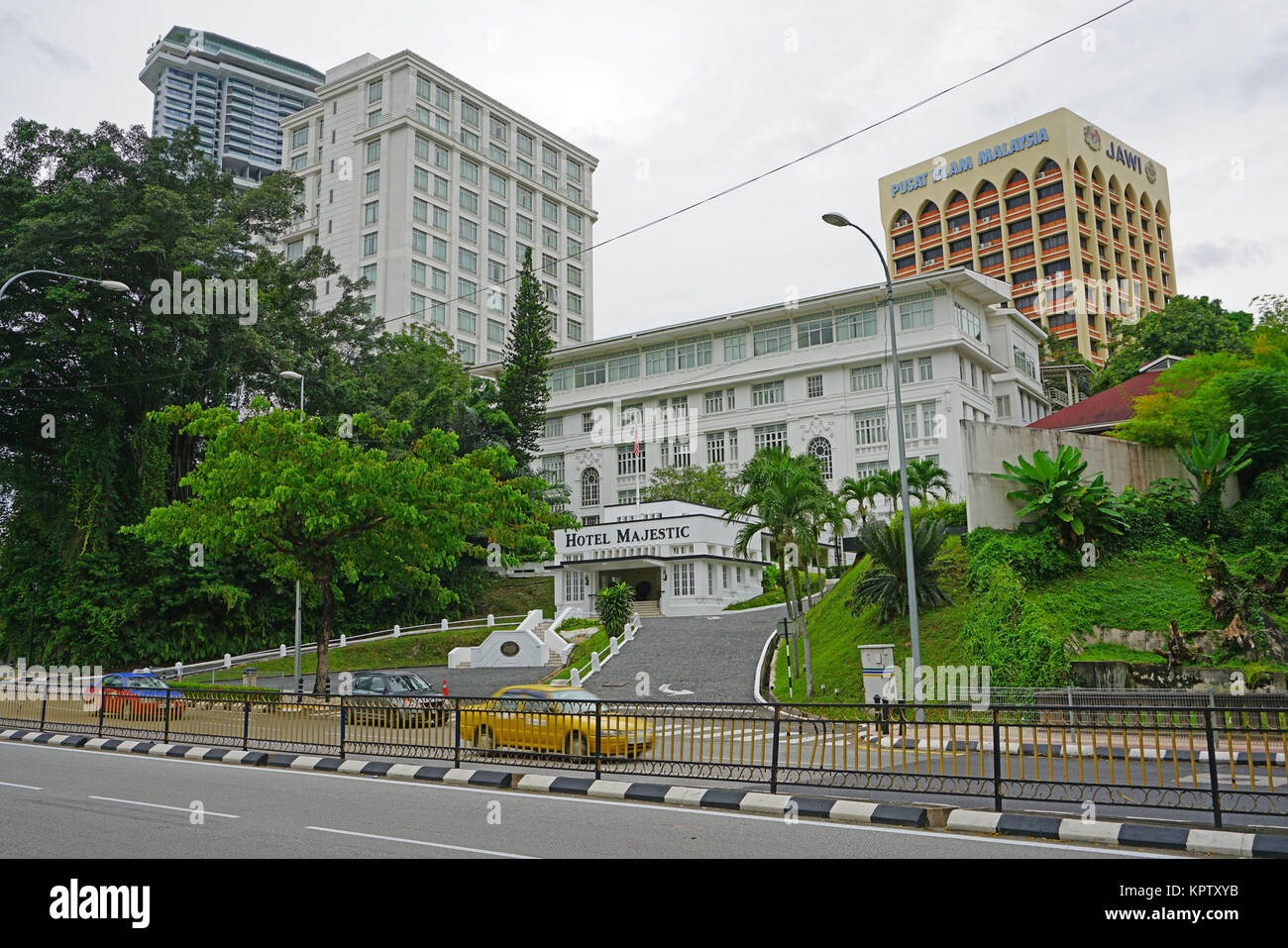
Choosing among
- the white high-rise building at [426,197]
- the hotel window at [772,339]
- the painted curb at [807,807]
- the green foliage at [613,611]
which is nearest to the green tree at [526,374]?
the hotel window at [772,339]

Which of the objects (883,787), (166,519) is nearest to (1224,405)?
(883,787)

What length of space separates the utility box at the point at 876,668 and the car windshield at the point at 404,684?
11.6 m

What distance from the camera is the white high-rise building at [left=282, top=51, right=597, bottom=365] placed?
273 feet

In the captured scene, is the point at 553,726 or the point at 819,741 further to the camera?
the point at 553,726

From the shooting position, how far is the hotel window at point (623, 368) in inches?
2719

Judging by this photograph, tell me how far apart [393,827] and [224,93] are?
201m

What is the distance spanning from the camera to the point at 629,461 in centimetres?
6862

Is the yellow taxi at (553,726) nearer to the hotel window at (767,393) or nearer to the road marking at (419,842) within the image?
the road marking at (419,842)

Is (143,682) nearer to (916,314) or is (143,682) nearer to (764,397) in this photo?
(764,397)

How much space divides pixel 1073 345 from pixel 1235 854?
9130 centimetres

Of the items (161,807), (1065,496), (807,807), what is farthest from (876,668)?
(161,807)

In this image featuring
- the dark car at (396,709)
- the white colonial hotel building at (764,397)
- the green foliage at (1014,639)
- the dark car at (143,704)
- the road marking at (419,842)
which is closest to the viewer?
the road marking at (419,842)

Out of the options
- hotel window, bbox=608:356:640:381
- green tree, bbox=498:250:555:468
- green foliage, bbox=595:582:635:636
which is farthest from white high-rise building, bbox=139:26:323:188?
green foliage, bbox=595:582:635:636
